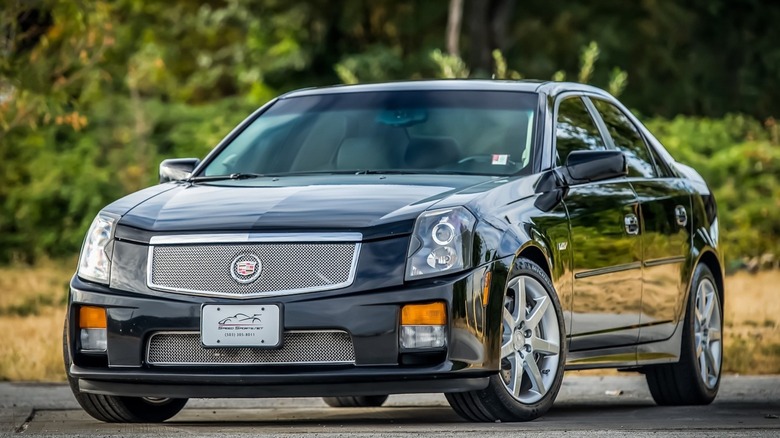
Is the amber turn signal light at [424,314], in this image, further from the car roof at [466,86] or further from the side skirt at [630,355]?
the car roof at [466,86]

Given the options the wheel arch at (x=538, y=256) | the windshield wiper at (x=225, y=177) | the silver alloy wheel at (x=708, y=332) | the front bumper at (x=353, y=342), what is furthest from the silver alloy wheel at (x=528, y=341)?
the silver alloy wheel at (x=708, y=332)

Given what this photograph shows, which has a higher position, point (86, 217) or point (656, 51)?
point (656, 51)

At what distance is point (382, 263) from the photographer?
22.4ft

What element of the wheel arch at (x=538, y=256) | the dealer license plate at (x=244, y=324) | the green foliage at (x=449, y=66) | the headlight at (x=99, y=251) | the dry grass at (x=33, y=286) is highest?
the green foliage at (x=449, y=66)

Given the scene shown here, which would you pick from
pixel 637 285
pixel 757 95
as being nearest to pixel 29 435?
pixel 637 285

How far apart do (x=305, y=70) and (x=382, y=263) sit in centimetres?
2291

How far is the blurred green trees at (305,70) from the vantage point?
55.9 ft

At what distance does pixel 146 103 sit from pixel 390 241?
17.6 meters

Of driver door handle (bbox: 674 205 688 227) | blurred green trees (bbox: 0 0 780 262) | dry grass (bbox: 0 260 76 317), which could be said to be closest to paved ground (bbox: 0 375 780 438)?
driver door handle (bbox: 674 205 688 227)

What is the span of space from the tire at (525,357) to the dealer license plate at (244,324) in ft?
2.62

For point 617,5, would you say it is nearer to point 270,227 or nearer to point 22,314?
point 22,314

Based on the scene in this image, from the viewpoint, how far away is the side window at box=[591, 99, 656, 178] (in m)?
9.17

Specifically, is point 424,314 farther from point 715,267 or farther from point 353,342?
point 715,267

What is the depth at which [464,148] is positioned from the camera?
320 inches
